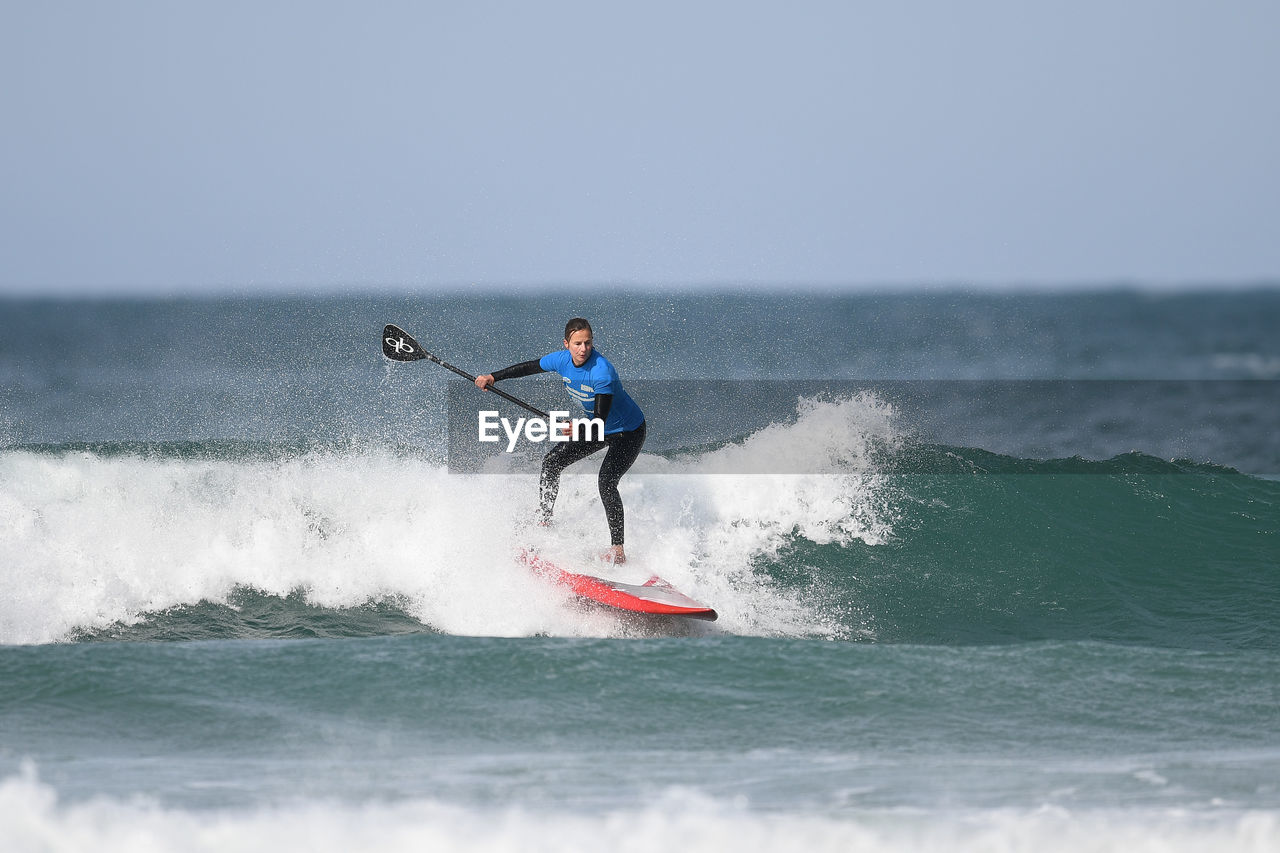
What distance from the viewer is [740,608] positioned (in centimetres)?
818

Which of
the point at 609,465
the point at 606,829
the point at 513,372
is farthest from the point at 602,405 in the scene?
the point at 606,829

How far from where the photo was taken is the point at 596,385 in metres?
7.61

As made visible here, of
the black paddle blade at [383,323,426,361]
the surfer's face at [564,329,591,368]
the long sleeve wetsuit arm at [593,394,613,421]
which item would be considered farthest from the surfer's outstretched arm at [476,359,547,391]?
the black paddle blade at [383,323,426,361]

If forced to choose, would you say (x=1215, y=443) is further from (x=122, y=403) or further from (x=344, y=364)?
(x=122, y=403)

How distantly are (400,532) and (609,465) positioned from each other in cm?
234

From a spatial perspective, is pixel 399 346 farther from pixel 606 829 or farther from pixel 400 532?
pixel 606 829

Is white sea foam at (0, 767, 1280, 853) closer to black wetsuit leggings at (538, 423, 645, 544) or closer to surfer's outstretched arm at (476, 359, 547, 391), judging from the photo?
black wetsuit leggings at (538, 423, 645, 544)

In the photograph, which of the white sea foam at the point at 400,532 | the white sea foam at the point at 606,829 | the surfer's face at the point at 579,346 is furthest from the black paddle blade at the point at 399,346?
the white sea foam at the point at 606,829

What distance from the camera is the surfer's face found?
7445 mm

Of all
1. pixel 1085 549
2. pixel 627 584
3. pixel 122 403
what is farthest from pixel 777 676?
pixel 122 403

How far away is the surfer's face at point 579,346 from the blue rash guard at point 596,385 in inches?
1.6

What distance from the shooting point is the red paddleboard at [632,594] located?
24.6 ft

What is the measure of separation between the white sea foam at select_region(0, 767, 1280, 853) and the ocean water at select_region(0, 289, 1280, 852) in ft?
0.05

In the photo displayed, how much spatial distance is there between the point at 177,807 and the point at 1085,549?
7302 millimetres
